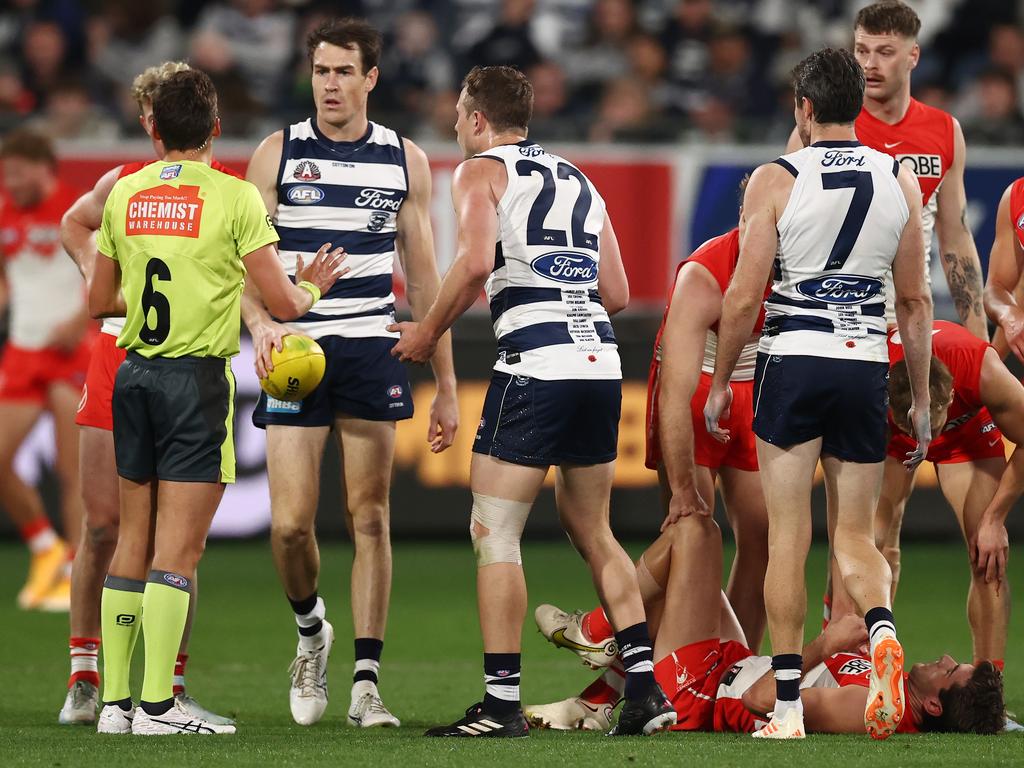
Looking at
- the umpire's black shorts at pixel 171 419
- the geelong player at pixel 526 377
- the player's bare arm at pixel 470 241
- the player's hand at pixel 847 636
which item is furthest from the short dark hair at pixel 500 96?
the player's hand at pixel 847 636

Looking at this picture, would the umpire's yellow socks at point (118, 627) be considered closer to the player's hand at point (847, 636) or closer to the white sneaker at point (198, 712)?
the white sneaker at point (198, 712)

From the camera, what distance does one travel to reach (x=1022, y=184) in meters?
7.42

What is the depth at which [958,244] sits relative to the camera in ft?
24.8

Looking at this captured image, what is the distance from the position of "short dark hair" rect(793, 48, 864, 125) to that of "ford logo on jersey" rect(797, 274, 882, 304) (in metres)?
0.58

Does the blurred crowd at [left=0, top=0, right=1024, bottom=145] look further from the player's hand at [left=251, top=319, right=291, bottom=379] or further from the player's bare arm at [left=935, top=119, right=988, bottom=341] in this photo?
the player's hand at [left=251, top=319, right=291, bottom=379]

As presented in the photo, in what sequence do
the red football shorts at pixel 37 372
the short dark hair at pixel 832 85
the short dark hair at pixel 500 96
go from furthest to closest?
the red football shorts at pixel 37 372
the short dark hair at pixel 500 96
the short dark hair at pixel 832 85

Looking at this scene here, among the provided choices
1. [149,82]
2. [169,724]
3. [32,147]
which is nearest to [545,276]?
[149,82]

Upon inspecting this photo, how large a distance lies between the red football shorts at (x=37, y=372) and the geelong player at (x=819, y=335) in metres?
5.66

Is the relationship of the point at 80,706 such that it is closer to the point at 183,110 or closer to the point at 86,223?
the point at 86,223

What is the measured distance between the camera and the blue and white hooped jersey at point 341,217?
675 cm

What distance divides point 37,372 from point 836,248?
615cm

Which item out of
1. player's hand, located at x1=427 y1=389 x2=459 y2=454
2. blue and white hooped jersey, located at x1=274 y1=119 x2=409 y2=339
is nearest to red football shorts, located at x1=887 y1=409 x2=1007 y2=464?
player's hand, located at x1=427 y1=389 x2=459 y2=454

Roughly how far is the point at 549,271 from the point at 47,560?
220 inches

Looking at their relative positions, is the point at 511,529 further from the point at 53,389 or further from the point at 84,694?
the point at 53,389
